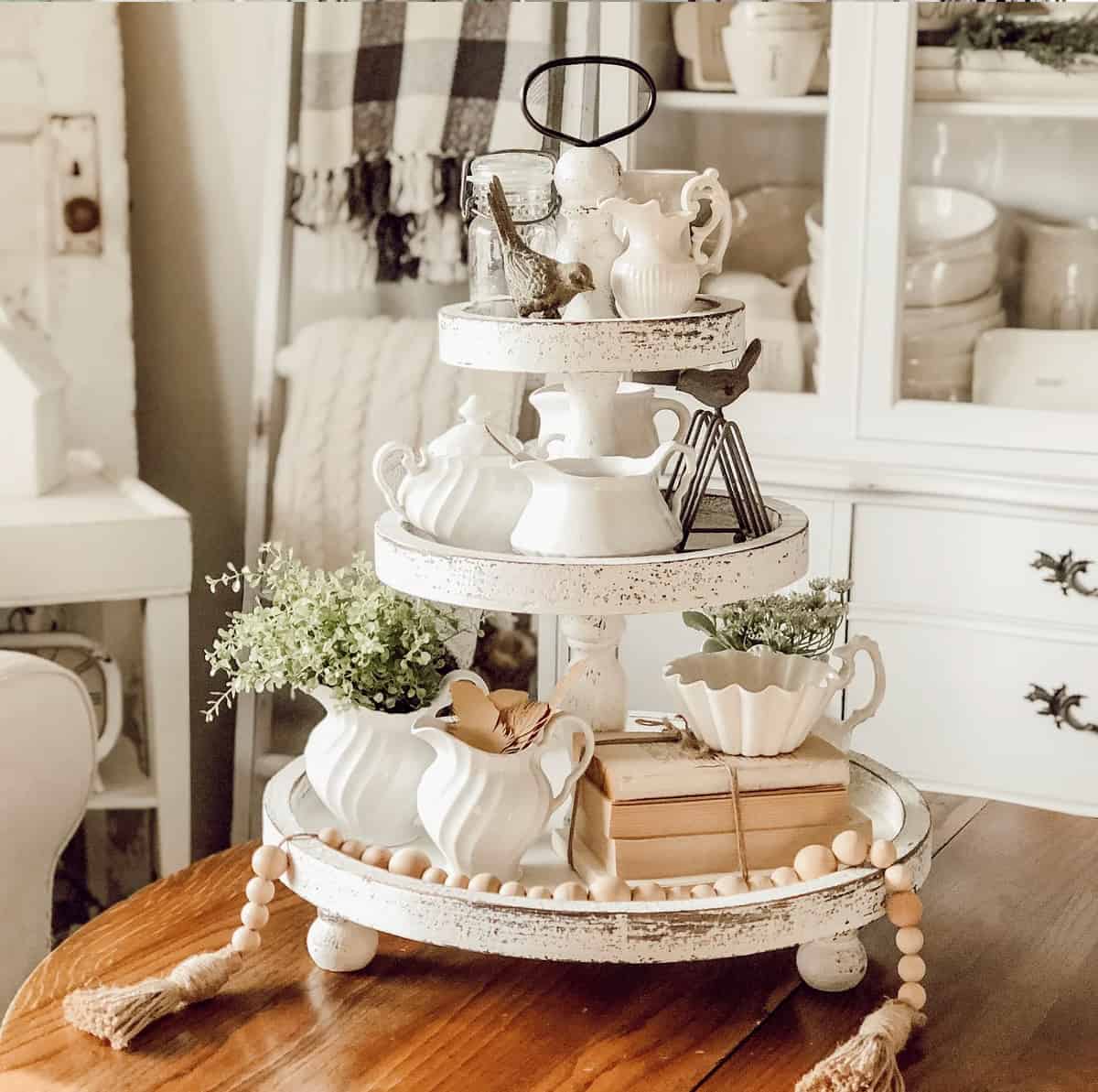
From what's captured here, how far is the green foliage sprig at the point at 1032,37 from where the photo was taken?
6.42ft

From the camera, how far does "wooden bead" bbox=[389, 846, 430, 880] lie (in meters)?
1.18

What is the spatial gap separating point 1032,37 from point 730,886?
1.30m

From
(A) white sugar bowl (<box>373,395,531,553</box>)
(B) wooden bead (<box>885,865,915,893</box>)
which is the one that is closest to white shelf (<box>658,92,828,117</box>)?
(A) white sugar bowl (<box>373,395,531,553</box>)

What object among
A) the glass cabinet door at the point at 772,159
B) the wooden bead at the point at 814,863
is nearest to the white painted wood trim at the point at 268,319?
the glass cabinet door at the point at 772,159

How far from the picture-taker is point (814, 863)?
1.15 meters

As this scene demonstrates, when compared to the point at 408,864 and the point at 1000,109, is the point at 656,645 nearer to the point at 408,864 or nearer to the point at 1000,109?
the point at 1000,109

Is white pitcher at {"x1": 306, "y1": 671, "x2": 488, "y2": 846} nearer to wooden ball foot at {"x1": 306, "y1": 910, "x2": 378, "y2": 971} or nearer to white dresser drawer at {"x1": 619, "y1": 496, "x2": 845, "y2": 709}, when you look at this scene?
wooden ball foot at {"x1": 306, "y1": 910, "x2": 378, "y2": 971}

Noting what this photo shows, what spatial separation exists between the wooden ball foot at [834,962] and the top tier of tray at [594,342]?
44 cm

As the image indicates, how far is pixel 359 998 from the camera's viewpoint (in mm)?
1181

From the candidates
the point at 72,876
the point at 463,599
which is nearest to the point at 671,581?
the point at 463,599

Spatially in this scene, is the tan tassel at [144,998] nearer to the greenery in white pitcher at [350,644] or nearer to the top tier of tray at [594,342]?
the greenery in white pitcher at [350,644]

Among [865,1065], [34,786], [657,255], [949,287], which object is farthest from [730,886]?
[949,287]

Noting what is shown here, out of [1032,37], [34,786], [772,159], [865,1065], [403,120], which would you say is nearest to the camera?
[865,1065]

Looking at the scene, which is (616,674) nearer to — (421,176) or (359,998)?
(359,998)
